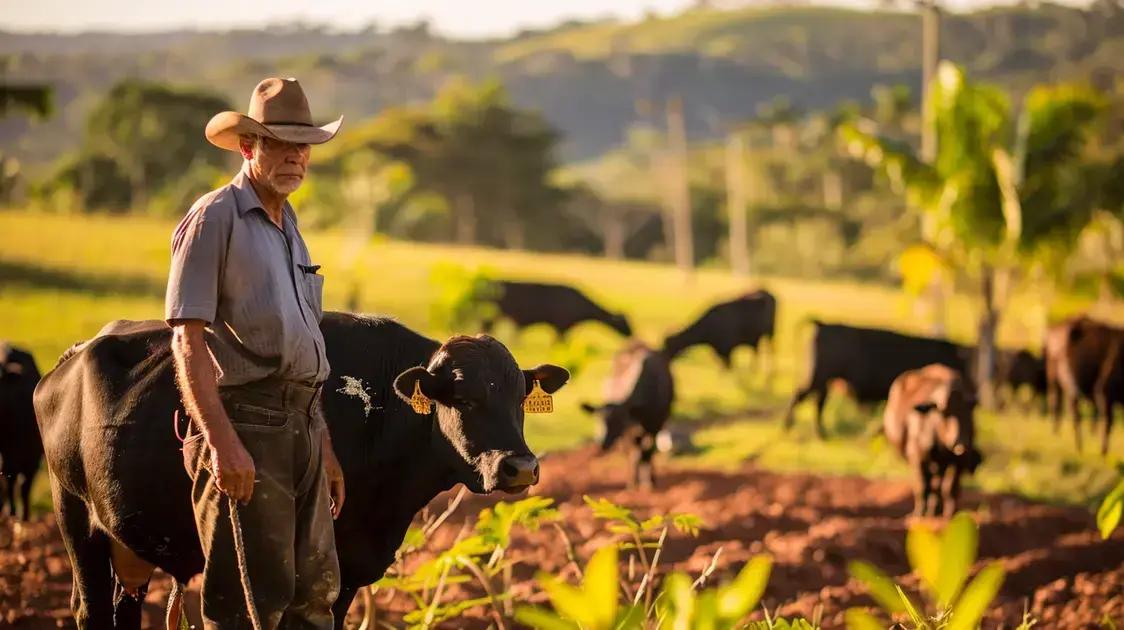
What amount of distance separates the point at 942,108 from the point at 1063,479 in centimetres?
644

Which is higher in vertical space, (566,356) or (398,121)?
(398,121)

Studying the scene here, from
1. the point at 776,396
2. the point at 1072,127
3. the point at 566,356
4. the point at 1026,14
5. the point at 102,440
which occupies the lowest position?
the point at 776,396

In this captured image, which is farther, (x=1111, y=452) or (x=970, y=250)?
(x=970, y=250)

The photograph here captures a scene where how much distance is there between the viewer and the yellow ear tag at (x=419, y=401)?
485 centimetres

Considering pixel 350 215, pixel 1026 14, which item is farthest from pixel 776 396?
pixel 1026 14

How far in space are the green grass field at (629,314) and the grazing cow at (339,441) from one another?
4588 millimetres

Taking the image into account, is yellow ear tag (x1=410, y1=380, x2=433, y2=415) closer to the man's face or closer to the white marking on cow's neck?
the white marking on cow's neck

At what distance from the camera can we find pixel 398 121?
209ft

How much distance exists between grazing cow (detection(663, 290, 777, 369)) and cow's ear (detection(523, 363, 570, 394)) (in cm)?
1552

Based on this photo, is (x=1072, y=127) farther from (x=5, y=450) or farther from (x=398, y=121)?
(x=398, y=121)

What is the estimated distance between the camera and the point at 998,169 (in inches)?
744

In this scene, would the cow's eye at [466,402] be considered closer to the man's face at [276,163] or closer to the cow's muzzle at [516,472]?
the cow's muzzle at [516,472]

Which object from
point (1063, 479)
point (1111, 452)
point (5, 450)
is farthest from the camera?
point (1111, 452)

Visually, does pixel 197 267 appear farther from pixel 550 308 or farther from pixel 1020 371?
pixel 550 308
